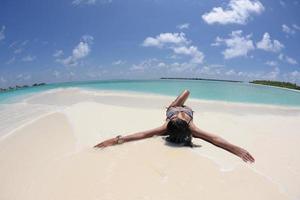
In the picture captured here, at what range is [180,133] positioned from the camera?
5039 mm

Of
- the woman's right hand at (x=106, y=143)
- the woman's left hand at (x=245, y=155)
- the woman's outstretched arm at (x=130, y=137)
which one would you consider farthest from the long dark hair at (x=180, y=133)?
the woman's right hand at (x=106, y=143)

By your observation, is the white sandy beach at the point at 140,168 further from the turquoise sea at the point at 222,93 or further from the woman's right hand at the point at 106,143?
the turquoise sea at the point at 222,93

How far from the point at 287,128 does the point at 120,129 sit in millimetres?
4244

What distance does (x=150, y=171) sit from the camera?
12.5ft

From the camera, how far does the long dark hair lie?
496 cm

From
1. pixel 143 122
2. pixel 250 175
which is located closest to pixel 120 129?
pixel 143 122

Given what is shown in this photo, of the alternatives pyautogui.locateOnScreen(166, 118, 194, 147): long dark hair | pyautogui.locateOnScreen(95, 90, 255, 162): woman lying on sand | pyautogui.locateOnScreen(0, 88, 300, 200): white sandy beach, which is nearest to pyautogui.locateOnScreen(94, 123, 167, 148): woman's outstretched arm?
pyautogui.locateOnScreen(95, 90, 255, 162): woman lying on sand

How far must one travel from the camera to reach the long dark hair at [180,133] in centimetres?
496

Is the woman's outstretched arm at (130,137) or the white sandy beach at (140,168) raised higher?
the woman's outstretched arm at (130,137)

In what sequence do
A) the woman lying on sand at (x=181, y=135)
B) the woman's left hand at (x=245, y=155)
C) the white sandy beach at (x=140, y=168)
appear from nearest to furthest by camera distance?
the white sandy beach at (x=140, y=168) → the woman's left hand at (x=245, y=155) → the woman lying on sand at (x=181, y=135)

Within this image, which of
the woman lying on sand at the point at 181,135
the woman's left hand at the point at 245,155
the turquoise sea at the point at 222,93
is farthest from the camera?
the turquoise sea at the point at 222,93

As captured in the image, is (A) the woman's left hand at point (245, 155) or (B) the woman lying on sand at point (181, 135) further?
(B) the woman lying on sand at point (181, 135)

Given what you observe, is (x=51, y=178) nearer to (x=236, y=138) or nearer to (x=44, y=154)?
(x=44, y=154)

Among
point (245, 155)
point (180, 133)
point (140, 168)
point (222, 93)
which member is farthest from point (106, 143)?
point (222, 93)
